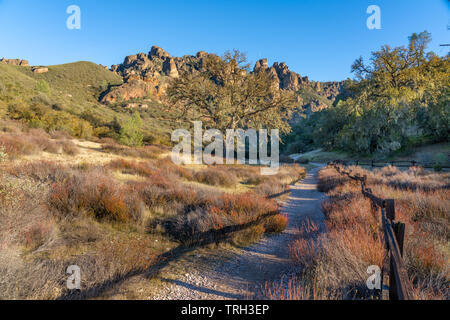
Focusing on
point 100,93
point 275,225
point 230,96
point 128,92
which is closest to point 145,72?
point 128,92

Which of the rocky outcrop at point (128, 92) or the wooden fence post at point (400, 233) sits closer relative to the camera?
the wooden fence post at point (400, 233)

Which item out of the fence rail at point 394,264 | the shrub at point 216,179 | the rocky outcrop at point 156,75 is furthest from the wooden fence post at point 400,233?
the rocky outcrop at point 156,75

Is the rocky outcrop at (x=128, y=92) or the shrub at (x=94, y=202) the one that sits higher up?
the rocky outcrop at (x=128, y=92)

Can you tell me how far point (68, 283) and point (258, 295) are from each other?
89.1 inches

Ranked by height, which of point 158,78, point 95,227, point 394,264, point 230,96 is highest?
point 158,78

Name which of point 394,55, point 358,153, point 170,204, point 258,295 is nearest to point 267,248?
point 258,295

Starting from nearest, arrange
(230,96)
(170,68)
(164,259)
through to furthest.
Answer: (164,259), (230,96), (170,68)

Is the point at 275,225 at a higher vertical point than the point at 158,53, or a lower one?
lower

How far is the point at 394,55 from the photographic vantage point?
22609mm

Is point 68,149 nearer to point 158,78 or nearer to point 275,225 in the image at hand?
point 275,225

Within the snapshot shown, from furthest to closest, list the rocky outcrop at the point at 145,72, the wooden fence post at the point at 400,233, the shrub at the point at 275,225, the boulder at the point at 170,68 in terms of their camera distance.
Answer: the boulder at the point at 170,68
the rocky outcrop at the point at 145,72
the shrub at the point at 275,225
the wooden fence post at the point at 400,233

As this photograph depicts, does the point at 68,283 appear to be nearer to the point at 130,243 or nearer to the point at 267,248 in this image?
the point at 130,243

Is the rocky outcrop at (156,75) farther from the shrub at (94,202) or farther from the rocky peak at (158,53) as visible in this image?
the shrub at (94,202)

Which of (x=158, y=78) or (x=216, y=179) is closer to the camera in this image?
(x=216, y=179)
